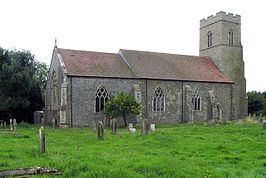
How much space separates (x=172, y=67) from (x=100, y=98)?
9.74 metres

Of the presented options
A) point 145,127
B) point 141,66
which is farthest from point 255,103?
point 145,127

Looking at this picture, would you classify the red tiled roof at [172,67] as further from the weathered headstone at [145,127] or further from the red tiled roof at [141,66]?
the weathered headstone at [145,127]

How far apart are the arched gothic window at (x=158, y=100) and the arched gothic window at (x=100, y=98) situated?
17.6 feet

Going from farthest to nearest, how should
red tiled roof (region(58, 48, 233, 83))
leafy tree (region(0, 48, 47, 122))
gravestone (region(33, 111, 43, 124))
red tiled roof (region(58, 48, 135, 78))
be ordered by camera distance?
1. gravestone (region(33, 111, 43, 124))
2. red tiled roof (region(58, 48, 233, 83))
3. red tiled roof (region(58, 48, 135, 78))
4. leafy tree (region(0, 48, 47, 122))

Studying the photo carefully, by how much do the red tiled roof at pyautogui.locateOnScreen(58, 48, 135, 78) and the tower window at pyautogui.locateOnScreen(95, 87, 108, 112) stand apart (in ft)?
4.89

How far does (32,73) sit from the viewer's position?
2448 cm

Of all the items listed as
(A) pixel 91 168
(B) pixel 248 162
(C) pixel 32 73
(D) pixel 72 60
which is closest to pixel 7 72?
(C) pixel 32 73

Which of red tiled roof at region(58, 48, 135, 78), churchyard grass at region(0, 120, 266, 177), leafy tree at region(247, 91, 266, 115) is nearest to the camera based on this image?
churchyard grass at region(0, 120, 266, 177)

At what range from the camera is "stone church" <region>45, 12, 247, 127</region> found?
2291 cm

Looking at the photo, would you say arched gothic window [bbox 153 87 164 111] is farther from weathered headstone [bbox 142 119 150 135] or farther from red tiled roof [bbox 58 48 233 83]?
weathered headstone [bbox 142 119 150 135]

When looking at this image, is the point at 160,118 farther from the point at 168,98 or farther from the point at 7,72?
the point at 7,72

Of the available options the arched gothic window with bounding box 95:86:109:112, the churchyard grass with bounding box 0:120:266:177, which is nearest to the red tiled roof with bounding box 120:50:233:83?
the arched gothic window with bounding box 95:86:109:112

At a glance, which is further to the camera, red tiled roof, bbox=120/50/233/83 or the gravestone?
the gravestone

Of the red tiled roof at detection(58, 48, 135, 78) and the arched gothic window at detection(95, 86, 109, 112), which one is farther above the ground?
the red tiled roof at detection(58, 48, 135, 78)
